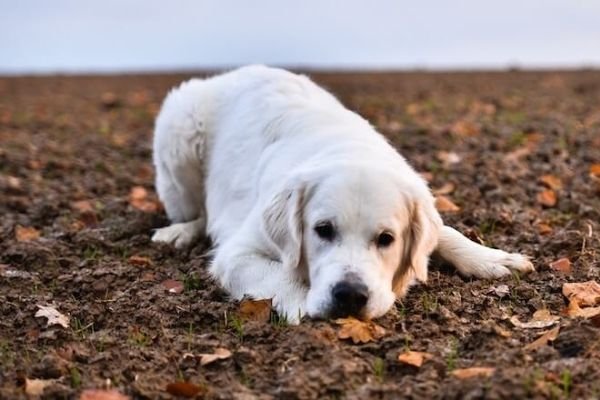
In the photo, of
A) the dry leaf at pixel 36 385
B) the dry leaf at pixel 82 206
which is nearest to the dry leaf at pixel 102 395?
the dry leaf at pixel 36 385

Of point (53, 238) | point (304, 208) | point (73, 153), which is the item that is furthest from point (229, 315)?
point (73, 153)

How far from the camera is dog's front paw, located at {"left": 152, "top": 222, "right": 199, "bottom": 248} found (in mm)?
6422

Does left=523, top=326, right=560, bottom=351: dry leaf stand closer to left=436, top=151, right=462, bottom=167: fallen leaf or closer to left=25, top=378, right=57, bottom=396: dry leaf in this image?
left=25, top=378, right=57, bottom=396: dry leaf

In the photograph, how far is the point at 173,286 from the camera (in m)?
5.31

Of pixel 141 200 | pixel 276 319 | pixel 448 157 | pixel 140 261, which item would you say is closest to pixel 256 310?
pixel 276 319

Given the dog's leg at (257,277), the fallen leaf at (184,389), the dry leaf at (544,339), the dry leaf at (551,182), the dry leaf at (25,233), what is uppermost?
the dry leaf at (551,182)

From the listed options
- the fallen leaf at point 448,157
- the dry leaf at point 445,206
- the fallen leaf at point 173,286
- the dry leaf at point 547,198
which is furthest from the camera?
the fallen leaf at point 448,157

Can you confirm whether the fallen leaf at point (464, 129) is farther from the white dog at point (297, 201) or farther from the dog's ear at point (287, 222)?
the dog's ear at point (287, 222)

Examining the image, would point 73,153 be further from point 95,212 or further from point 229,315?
point 229,315

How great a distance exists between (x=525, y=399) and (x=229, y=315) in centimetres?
173

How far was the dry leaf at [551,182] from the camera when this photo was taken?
738 cm

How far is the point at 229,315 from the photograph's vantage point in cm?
469

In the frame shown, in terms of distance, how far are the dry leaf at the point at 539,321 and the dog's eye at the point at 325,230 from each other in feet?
3.16

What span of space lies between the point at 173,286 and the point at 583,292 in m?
2.23
